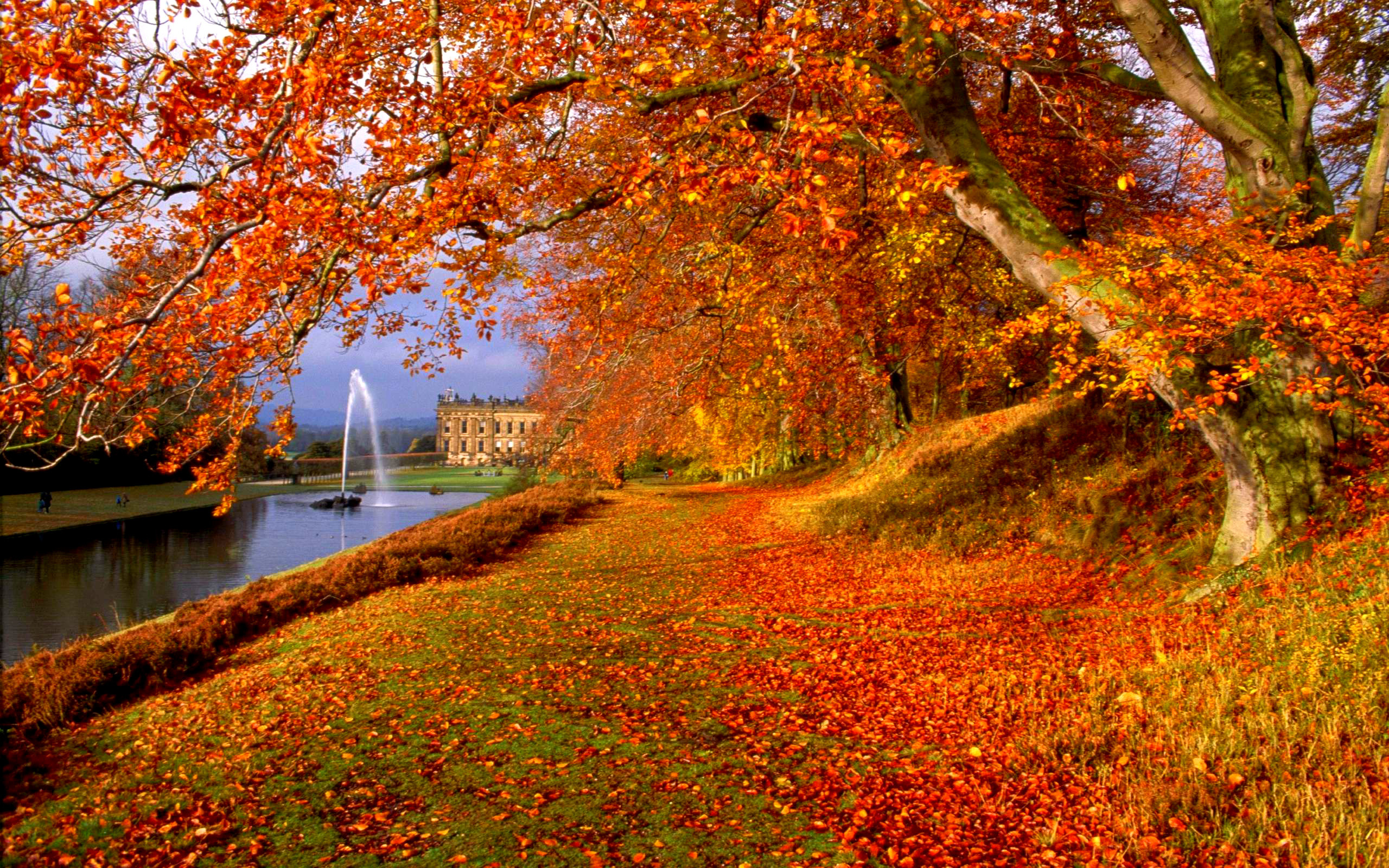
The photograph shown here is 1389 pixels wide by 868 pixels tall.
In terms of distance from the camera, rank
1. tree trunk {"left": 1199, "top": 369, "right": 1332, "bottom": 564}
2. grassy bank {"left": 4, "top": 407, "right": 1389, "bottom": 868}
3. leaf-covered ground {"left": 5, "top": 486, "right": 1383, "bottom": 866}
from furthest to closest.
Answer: tree trunk {"left": 1199, "top": 369, "right": 1332, "bottom": 564} < leaf-covered ground {"left": 5, "top": 486, "right": 1383, "bottom": 866} < grassy bank {"left": 4, "top": 407, "right": 1389, "bottom": 868}

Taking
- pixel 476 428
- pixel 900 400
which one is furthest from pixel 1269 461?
pixel 476 428

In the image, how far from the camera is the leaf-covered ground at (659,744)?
12.4ft

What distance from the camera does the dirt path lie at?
151 inches

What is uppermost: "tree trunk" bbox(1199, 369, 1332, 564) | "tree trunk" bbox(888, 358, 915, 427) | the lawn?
"tree trunk" bbox(888, 358, 915, 427)

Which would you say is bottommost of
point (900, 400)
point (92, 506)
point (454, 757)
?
point (92, 506)

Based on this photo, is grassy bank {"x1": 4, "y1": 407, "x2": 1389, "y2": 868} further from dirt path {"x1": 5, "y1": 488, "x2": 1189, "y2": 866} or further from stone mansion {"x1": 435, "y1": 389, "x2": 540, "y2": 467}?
stone mansion {"x1": 435, "y1": 389, "x2": 540, "y2": 467}

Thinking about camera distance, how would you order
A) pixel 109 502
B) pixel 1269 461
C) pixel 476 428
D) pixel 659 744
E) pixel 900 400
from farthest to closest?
pixel 476 428
pixel 109 502
pixel 900 400
pixel 1269 461
pixel 659 744

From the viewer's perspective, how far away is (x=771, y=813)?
157 inches

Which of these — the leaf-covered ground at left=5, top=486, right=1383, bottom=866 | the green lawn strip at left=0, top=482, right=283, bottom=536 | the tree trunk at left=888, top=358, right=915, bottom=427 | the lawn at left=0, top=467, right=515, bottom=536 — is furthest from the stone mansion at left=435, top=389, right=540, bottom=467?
the leaf-covered ground at left=5, top=486, right=1383, bottom=866

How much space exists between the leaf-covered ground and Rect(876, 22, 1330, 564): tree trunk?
111 cm

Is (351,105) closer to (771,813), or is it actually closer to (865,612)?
(771,813)

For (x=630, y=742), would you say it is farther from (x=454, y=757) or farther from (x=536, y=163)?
(x=536, y=163)

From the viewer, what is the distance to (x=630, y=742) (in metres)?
4.99

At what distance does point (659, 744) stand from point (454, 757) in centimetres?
129
